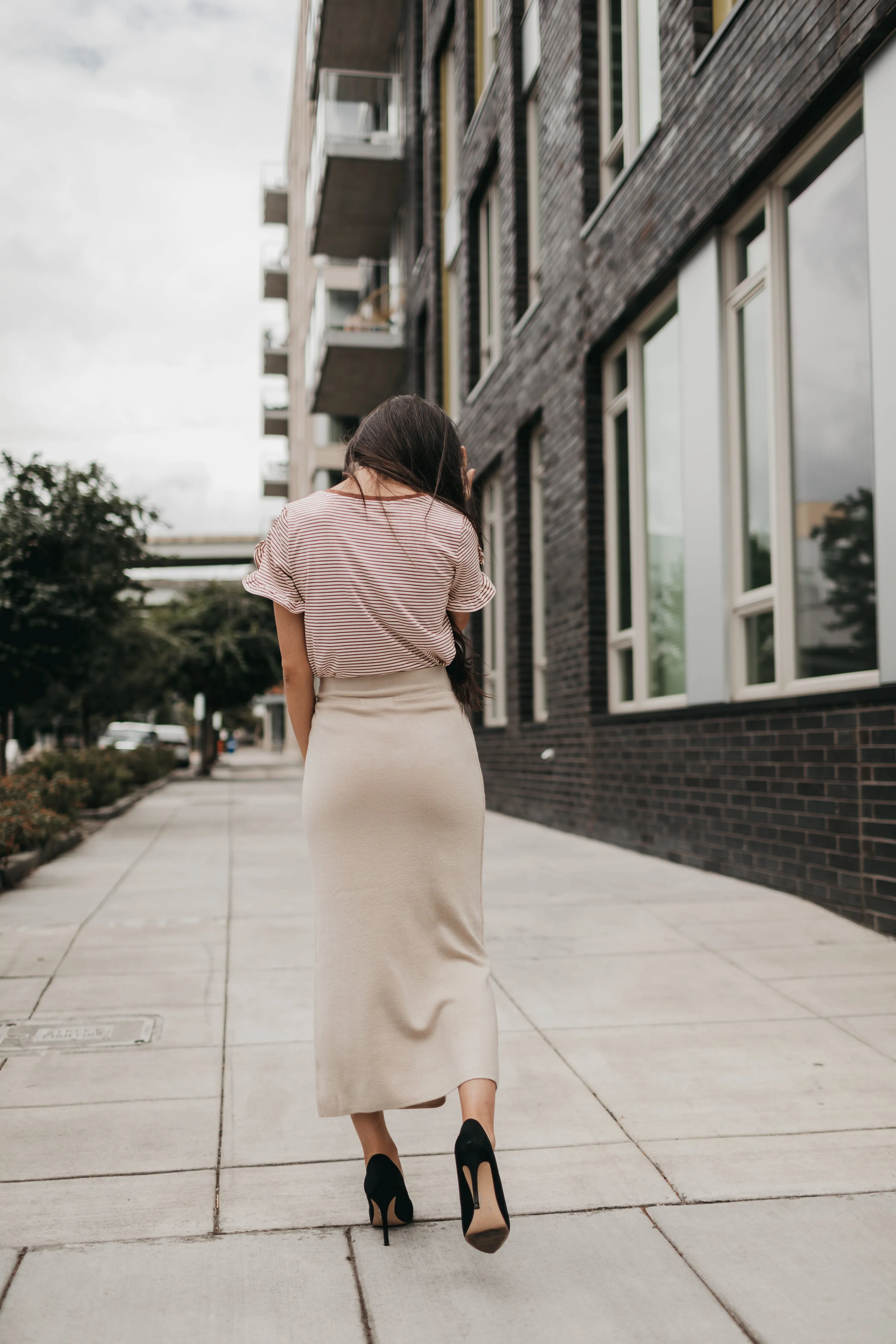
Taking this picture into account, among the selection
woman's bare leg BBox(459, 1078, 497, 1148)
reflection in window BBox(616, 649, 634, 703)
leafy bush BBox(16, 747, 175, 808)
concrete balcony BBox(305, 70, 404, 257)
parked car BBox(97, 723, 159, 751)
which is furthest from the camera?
parked car BBox(97, 723, 159, 751)

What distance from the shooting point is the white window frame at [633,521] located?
9508 millimetres

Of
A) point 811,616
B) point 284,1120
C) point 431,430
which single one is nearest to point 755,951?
point 811,616

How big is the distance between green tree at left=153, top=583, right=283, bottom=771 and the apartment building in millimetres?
17268

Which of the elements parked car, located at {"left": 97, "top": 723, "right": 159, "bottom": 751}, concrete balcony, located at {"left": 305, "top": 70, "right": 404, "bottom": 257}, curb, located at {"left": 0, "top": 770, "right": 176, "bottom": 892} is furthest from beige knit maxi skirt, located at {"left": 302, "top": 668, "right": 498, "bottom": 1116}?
parked car, located at {"left": 97, "top": 723, "right": 159, "bottom": 751}

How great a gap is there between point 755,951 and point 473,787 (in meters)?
3.26

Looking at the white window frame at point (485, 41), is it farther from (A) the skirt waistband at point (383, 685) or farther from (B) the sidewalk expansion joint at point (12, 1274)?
(B) the sidewalk expansion joint at point (12, 1274)

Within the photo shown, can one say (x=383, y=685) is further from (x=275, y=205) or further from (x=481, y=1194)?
(x=275, y=205)

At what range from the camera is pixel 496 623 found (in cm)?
1512

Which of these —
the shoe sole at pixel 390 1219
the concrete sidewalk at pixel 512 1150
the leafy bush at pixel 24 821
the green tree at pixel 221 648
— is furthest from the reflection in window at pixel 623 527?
the green tree at pixel 221 648

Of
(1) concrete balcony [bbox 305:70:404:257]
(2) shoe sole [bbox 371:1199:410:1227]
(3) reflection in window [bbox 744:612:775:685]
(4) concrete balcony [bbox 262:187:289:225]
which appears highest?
(4) concrete balcony [bbox 262:187:289:225]

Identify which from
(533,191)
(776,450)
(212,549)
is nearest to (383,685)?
(776,450)

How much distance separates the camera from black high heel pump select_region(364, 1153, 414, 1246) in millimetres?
2754

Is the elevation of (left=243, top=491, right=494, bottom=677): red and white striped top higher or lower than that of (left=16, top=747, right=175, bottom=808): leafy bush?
higher

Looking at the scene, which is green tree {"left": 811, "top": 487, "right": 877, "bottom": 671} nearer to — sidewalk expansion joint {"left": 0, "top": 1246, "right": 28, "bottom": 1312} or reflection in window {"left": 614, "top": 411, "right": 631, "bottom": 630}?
reflection in window {"left": 614, "top": 411, "right": 631, "bottom": 630}
